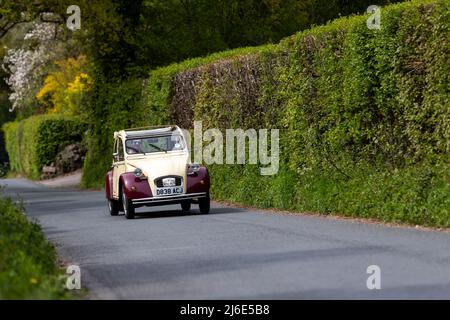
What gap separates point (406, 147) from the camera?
18.4 meters

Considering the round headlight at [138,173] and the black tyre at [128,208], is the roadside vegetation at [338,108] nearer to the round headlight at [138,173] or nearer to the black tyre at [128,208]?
the round headlight at [138,173]

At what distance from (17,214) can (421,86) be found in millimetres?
6739

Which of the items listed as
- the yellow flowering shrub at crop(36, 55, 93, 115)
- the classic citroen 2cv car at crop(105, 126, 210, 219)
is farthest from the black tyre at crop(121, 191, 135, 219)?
the yellow flowering shrub at crop(36, 55, 93, 115)

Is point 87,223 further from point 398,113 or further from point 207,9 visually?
point 207,9

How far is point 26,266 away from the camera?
10.2 meters

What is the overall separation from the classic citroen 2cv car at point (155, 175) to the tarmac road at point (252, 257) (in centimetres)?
83

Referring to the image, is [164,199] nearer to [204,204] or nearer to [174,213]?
[204,204]

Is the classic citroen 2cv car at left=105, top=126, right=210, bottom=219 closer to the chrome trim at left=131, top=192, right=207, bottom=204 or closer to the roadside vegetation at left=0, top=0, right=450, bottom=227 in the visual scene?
the chrome trim at left=131, top=192, right=207, bottom=204

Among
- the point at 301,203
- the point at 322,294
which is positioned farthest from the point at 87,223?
the point at 322,294

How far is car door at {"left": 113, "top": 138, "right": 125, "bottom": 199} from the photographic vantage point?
23.4 meters

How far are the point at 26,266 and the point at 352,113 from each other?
1100 cm

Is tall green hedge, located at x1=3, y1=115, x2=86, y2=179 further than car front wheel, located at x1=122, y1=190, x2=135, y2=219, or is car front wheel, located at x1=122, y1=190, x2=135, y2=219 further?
tall green hedge, located at x1=3, y1=115, x2=86, y2=179

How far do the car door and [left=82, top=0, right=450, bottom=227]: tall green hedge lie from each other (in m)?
3.12
